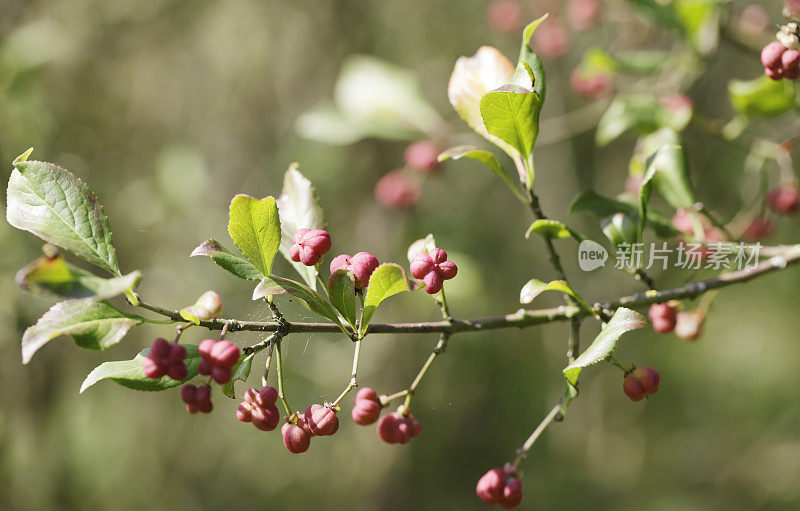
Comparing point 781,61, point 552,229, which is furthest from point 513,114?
point 781,61

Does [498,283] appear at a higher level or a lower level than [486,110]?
lower

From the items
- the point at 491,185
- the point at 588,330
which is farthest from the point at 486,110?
the point at 491,185

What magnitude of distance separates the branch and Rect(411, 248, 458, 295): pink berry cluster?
0.15 feet

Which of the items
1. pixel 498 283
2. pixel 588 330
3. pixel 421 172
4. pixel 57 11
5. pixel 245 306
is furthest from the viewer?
pixel 498 283

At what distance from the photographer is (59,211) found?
2.18 feet

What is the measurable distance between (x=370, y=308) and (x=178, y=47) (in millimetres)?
2841

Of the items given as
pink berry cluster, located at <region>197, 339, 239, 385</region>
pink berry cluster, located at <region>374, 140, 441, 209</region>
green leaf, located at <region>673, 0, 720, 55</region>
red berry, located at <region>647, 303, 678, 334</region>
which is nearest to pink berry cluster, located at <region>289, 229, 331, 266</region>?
pink berry cluster, located at <region>197, 339, 239, 385</region>

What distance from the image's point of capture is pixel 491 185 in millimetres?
3311

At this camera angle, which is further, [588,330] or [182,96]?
Answer: [182,96]

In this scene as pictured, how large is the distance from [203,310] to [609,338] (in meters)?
0.42

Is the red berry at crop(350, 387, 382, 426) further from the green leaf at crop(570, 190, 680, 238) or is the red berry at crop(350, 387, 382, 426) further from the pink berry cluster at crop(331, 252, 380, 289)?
the green leaf at crop(570, 190, 680, 238)

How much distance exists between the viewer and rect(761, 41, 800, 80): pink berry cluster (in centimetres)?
79

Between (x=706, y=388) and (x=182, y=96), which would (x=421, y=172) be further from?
(x=706, y=388)

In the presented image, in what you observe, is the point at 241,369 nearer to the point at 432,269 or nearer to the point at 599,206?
the point at 432,269
